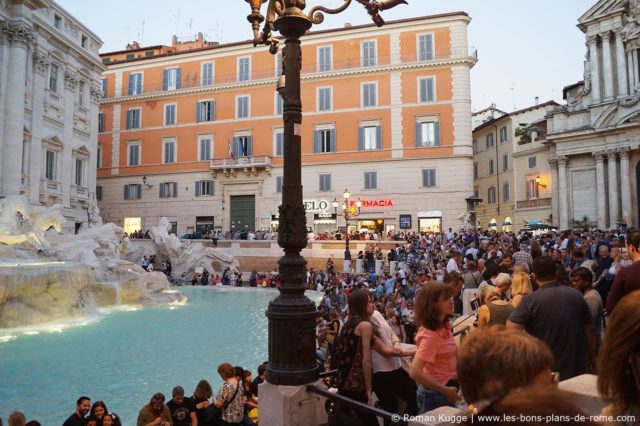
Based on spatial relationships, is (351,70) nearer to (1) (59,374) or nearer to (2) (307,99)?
(2) (307,99)

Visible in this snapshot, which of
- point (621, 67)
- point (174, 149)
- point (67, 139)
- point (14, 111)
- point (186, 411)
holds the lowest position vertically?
point (186, 411)

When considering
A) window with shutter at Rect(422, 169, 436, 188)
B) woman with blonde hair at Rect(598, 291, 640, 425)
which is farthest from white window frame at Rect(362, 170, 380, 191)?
woman with blonde hair at Rect(598, 291, 640, 425)

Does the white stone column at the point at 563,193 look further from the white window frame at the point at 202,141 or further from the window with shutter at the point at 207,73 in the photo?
the window with shutter at the point at 207,73

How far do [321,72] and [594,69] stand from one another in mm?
16980

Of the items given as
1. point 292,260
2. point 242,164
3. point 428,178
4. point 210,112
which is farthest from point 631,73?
point 292,260

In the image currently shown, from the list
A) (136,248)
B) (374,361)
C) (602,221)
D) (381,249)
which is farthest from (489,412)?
(136,248)

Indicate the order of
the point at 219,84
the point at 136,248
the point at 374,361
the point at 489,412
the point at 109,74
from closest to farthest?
the point at 489,412
the point at 374,361
the point at 136,248
the point at 219,84
the point at 109,74

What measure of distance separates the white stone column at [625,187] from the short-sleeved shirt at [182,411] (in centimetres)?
2598

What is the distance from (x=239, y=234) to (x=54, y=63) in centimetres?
1478

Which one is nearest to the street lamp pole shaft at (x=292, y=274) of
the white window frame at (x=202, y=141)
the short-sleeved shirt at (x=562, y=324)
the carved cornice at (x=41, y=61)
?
the short-sleeved shirt at (x=562, y=324)

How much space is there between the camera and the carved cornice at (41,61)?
2530 cm

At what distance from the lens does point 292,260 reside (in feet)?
13.8

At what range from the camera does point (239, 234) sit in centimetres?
3050

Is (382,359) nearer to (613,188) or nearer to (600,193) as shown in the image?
(613,188)
